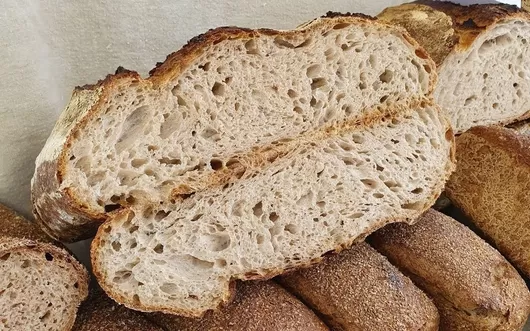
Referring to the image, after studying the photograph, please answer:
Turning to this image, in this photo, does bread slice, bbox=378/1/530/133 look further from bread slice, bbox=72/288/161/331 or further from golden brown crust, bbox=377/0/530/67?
bread slice, bbox=72/288/161/331

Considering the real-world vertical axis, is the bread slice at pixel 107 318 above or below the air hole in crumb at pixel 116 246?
below

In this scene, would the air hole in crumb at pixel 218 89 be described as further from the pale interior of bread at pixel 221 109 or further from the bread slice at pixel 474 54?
the bread slice at pixel 474 54

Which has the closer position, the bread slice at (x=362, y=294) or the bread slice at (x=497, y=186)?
the bread slice at (x=362, y=294)

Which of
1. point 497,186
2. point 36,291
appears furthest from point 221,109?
point 497,186

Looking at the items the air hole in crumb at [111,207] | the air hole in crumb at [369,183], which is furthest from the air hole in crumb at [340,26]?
the air hole in crumb at [111,207]

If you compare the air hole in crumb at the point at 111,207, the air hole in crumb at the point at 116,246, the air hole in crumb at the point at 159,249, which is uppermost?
the air hole in crumb at the point at 111,207

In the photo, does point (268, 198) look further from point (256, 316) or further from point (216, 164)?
point (256, 316)
